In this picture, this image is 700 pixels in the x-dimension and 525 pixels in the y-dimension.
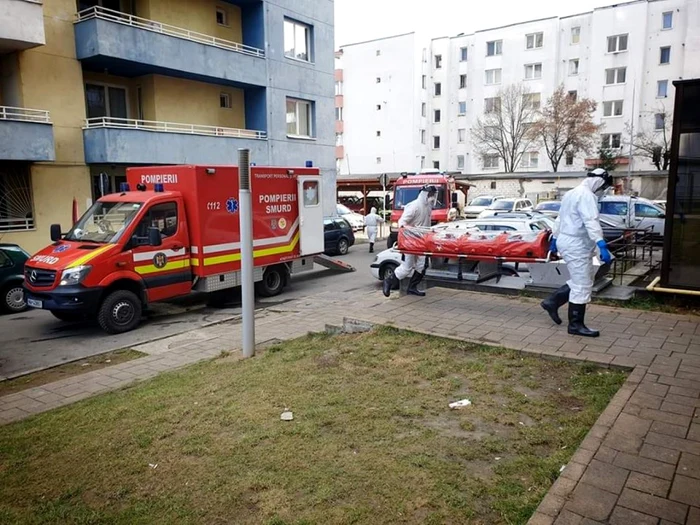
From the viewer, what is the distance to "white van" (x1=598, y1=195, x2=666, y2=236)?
19172mm

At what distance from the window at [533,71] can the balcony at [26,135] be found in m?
41.1

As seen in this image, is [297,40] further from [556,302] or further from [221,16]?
[556,302]

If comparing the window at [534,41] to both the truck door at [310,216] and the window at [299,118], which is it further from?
the truck door at [310,216]

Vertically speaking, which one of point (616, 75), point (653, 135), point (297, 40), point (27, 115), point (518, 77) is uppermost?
point (518, 77)

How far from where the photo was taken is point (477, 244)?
845 cm

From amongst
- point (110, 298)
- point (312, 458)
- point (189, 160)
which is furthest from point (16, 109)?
point (312, 458)

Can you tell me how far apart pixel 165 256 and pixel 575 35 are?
44181mm

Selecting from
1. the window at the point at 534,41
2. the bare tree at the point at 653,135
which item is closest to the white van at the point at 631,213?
the bare tree at the point at 653,135

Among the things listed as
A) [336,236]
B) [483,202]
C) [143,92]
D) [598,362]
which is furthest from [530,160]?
[598,362]

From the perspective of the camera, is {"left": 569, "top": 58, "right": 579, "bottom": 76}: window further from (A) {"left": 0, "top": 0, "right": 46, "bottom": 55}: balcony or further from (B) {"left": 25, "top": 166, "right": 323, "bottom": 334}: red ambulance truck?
(A) {"left": 0, "top": 0, "right": 46, "bottom": 55}: balcony

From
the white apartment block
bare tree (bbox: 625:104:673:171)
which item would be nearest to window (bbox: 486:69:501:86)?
the white apartment block

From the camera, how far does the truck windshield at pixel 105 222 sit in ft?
31.6

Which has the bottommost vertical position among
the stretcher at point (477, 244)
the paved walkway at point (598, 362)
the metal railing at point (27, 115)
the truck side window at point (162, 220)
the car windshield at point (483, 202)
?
the paved walkway at point (598, 362)

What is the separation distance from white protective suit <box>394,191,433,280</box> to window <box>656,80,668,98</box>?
39.9m
